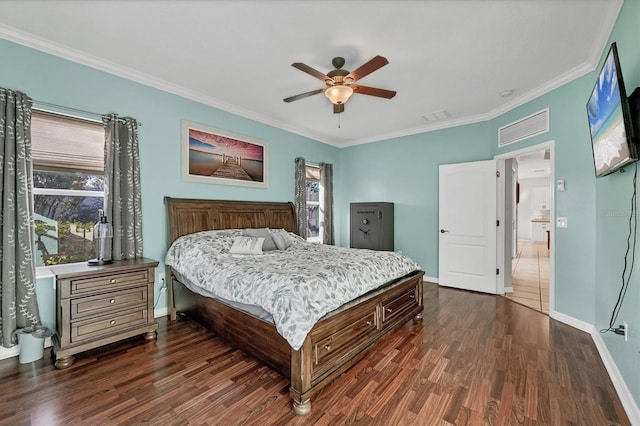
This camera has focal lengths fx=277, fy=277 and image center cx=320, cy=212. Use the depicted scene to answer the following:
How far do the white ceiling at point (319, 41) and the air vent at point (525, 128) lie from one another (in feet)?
0.93

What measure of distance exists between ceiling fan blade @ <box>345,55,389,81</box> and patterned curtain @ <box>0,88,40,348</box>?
283cm

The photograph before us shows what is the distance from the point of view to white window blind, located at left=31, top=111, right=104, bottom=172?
8.43 ft

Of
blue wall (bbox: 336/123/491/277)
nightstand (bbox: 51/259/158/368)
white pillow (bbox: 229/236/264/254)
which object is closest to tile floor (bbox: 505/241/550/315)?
blue wall (bbox: 336/123/491/277)

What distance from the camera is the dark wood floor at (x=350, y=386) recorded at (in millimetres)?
1677

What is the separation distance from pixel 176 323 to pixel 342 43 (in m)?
3.36

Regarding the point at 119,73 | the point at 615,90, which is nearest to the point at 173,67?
the point at 119,73

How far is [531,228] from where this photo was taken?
35.7 ft

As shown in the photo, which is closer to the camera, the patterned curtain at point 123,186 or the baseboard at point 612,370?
the baseboard at point 612,370

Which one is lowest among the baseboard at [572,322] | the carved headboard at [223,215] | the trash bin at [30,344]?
the baseboard at [572,322]

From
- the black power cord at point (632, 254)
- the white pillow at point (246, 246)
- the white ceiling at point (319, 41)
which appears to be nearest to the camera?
the black power cord at point (632, 254)

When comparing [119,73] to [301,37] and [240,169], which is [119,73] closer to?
[240,169]

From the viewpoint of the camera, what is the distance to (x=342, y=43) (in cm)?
248

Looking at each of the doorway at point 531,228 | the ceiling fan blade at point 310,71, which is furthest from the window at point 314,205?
the doorway at point 531,228

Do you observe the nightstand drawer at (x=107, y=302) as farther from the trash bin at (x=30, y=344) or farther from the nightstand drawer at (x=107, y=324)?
the trash bin at (x=30, y=344)
